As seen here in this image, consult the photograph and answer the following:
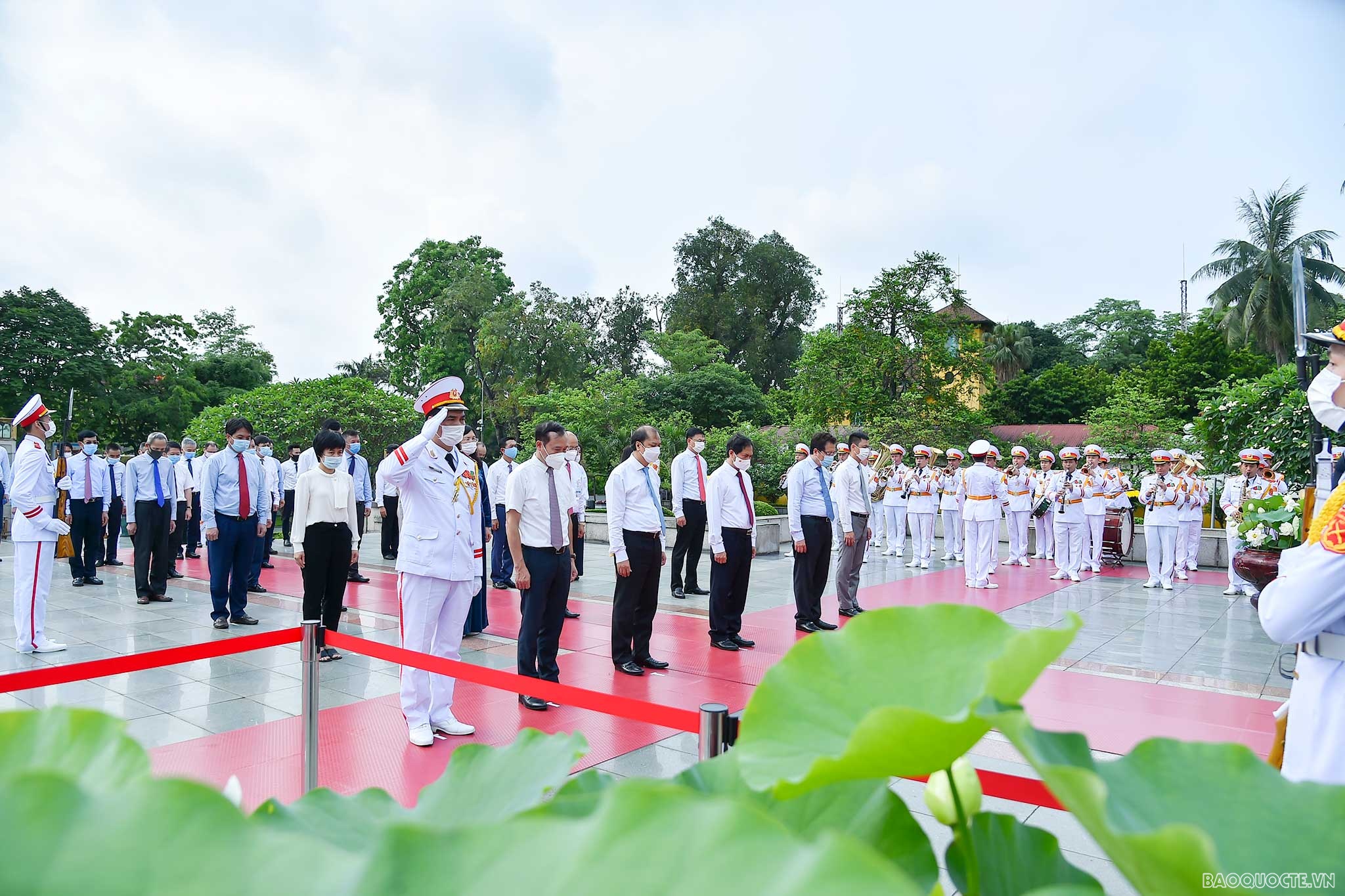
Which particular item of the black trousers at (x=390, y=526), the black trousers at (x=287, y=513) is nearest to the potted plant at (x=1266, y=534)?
the black trousers at (x=390, y=526)

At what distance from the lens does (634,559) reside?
6.85 metres

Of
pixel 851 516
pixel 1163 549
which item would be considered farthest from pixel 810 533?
pixel 1163 549

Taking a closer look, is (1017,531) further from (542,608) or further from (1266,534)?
(542,608)

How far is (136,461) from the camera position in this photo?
10.0 m

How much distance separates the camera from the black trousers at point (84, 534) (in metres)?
11.0

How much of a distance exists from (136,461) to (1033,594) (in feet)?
37.6

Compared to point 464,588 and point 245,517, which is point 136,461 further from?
point 464,588

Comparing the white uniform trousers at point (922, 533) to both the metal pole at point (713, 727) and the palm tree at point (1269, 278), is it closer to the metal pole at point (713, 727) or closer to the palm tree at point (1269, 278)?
the metal pole at point (713, 727)

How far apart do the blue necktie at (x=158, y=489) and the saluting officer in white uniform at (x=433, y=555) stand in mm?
6502

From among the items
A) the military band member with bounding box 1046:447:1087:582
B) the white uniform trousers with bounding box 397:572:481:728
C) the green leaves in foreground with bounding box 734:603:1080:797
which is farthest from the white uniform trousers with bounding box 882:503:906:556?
the green leaves in foreground with bounding box 734:603:1080:797

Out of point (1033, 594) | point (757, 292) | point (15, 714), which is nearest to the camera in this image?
point (15, 714)

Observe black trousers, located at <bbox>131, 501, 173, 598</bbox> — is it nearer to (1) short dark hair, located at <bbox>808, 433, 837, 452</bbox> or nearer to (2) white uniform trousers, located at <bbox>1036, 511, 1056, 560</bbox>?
(1) short dark hair, located at <bbox>808, 433, 837, 452</bbox>

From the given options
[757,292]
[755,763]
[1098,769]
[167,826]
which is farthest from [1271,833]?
[757,292]

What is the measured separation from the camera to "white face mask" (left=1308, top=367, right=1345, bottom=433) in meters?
2.36
